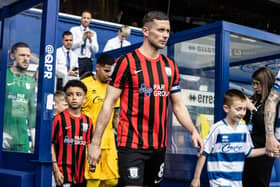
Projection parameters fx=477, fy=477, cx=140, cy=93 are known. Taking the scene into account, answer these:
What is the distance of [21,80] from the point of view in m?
5.01

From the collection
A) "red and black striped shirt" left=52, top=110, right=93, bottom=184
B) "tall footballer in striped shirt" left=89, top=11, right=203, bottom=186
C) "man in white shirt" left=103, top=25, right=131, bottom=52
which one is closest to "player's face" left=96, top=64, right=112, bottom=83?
"red and black striped shirt" left=52, top=110, right=93, bottom=184

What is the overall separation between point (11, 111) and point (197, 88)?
2211 millimetres

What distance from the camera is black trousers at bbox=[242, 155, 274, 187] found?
4793mm

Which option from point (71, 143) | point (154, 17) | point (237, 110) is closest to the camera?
point (154, 17)

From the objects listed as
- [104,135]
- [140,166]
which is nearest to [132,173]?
[140,166]

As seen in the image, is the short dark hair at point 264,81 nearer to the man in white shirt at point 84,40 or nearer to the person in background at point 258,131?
the person in background at point 258,131

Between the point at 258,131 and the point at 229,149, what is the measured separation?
1.82 ft

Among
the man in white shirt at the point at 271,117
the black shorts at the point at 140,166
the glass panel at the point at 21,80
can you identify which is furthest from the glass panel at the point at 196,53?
the black shorts at the point at 140,166

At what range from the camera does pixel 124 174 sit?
3490 millimetres

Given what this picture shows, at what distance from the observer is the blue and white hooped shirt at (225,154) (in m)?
4.45

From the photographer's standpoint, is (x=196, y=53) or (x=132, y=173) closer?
(x=132, y=173)

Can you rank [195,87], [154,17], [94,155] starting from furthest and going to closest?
[195,87] → [154,17] → [94,155]

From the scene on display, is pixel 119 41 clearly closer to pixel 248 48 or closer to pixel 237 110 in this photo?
pixel 248 48

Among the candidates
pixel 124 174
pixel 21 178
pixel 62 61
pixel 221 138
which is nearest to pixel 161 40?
pixel 124 174
